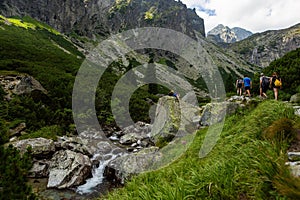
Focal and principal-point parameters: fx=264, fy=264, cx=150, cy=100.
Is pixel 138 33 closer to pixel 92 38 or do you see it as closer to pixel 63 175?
pixel 92 38

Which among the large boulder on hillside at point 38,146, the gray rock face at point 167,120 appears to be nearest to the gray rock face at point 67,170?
the large boulder on hillside at point 38,146

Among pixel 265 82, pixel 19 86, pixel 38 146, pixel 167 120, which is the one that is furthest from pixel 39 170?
pixel 19 86

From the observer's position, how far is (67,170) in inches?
558

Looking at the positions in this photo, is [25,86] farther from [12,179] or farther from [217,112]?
[12,179]

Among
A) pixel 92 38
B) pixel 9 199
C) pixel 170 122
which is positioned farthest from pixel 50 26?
pixel 9 199

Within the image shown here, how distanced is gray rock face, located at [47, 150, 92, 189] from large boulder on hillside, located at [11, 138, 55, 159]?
1041mm

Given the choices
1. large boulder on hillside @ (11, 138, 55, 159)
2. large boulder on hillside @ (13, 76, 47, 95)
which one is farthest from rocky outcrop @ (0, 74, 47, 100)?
large boulder on hillside @ (11, 138, 55, 159)

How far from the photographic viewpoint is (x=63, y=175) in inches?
539

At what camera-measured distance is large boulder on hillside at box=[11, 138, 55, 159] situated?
16172 millimetres

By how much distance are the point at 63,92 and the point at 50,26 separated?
107m

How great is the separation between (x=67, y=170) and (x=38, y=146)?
3.63 metres

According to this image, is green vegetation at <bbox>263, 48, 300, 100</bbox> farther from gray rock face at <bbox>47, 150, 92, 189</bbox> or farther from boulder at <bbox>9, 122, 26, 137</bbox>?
boulder at <bbox>9, 122, 26, 137</bbox>

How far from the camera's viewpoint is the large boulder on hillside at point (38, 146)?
16.2 metres

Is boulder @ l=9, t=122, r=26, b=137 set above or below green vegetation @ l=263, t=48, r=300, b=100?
below
